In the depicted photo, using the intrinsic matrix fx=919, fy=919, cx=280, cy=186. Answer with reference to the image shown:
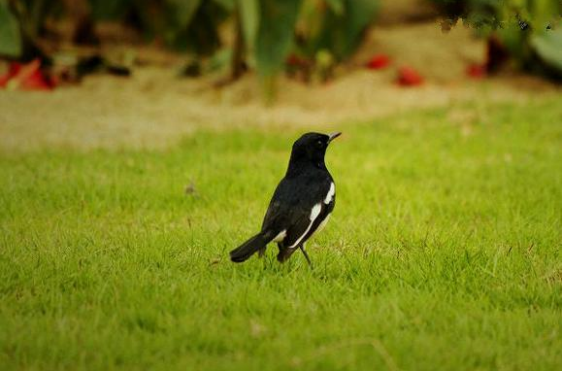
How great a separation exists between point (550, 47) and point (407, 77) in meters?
1.46

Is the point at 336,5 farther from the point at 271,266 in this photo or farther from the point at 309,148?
the point at 271,266

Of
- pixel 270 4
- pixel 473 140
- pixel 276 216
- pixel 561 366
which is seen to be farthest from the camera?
pixel 270 4

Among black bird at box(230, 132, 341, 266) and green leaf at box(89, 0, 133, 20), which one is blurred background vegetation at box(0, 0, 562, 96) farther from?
black bird at box(230, 132, 341, 266)

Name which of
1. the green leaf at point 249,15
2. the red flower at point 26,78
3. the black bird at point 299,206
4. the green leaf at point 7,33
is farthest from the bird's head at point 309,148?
the red flower at point 26,78

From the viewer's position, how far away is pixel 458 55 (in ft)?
35.0

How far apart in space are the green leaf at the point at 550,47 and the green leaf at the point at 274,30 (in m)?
2.55

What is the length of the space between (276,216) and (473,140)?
3.98m

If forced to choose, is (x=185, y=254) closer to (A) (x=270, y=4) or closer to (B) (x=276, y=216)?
(B) (x=276, y=216)

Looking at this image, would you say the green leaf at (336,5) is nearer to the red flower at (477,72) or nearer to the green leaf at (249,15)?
the green leaf at (249,15)

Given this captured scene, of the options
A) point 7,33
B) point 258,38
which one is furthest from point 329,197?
point 7,33

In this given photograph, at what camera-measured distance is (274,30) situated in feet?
27.2

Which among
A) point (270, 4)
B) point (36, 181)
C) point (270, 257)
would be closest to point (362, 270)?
point (270, 257)

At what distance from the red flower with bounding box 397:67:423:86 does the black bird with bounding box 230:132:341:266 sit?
17.0 ft

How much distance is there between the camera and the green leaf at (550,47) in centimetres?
916
